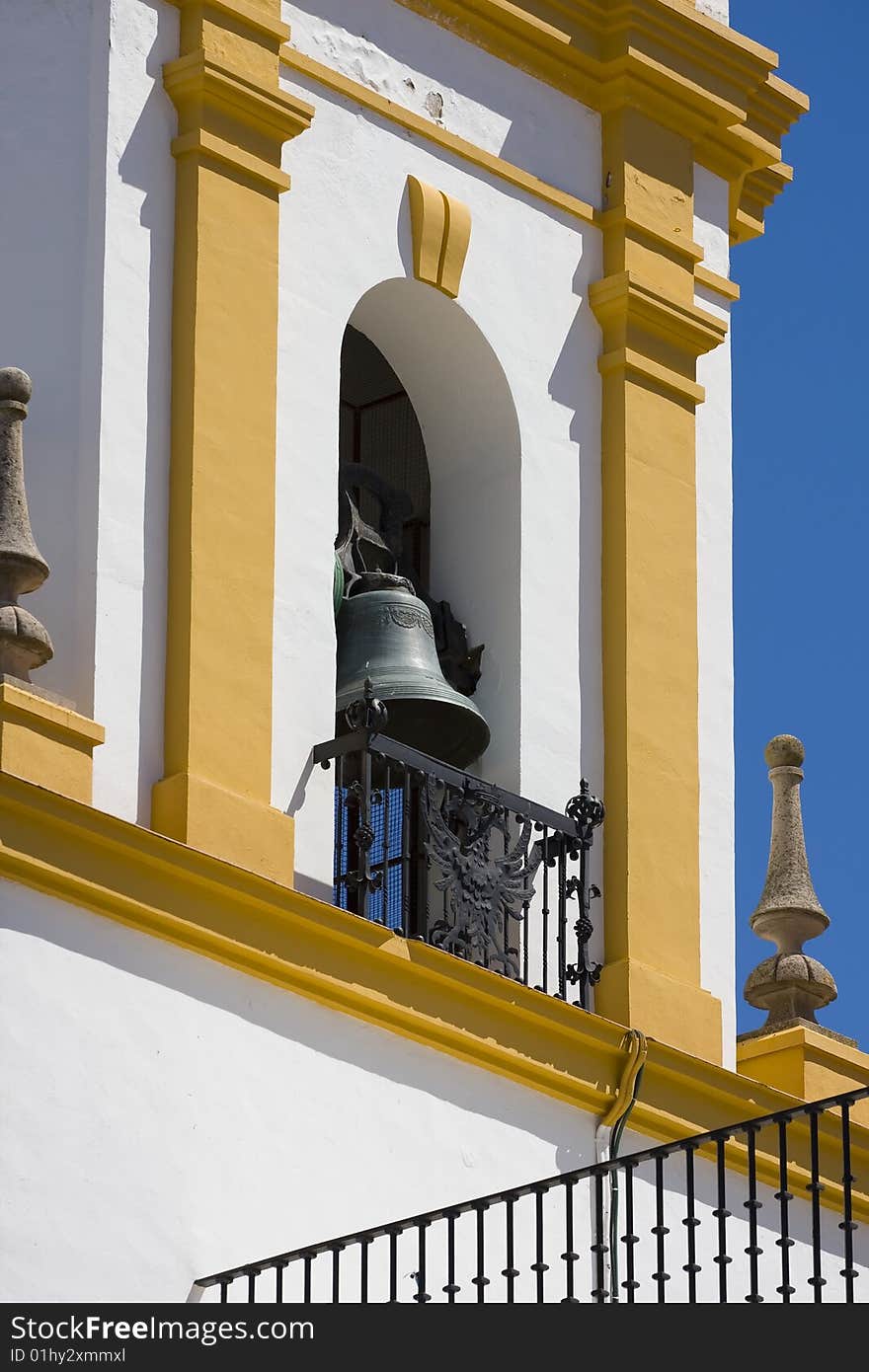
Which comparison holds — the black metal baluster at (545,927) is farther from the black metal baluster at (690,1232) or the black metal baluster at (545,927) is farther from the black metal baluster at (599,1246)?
the black metal baluster at (690,1232)

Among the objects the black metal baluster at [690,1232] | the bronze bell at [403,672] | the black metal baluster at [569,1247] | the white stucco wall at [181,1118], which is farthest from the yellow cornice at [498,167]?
the black metal baluster at [569,1247]

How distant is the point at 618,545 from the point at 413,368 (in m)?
0.98

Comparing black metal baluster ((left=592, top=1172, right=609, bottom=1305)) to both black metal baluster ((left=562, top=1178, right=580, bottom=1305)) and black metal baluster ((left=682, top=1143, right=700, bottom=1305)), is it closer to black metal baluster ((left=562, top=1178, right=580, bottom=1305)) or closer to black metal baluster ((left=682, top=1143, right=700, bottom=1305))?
black metal baluster ((left=562, top=1178, right=580, bottom=1305))

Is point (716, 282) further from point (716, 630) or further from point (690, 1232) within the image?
point (690, 1232)

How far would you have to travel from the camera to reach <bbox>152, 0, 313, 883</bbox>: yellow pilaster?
Answer: 14.6 meters

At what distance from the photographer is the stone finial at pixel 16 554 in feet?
46.1

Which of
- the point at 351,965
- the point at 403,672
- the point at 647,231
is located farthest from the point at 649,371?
the point at 351,965

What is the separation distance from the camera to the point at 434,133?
16.3m

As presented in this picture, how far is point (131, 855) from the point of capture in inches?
550

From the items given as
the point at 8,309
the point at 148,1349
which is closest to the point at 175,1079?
the point at 148,1349

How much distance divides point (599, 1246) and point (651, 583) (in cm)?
297

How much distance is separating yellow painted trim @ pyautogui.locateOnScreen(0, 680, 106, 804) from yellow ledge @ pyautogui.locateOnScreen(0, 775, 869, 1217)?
0.18m

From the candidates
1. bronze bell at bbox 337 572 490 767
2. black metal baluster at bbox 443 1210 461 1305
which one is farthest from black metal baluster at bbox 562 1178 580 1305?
bronze bell at bbox 337 572 490 767

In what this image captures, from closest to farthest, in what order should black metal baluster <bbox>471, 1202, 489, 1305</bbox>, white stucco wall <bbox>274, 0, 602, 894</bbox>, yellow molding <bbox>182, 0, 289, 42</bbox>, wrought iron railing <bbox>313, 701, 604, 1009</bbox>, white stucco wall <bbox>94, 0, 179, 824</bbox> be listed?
black metal baluster <bbox>471, 1202, 489, 1305</bbox>
white stucco wall <bbox>94, 0, 179, 824</bbox>
wrought iron railing <bbox>313, 701, 604, 1009</bbox>
yellow molding <bbox>182, 0, 289, 42</bbox>
white stucco wall <bbox>274, 0, 602, 894</bbox>
